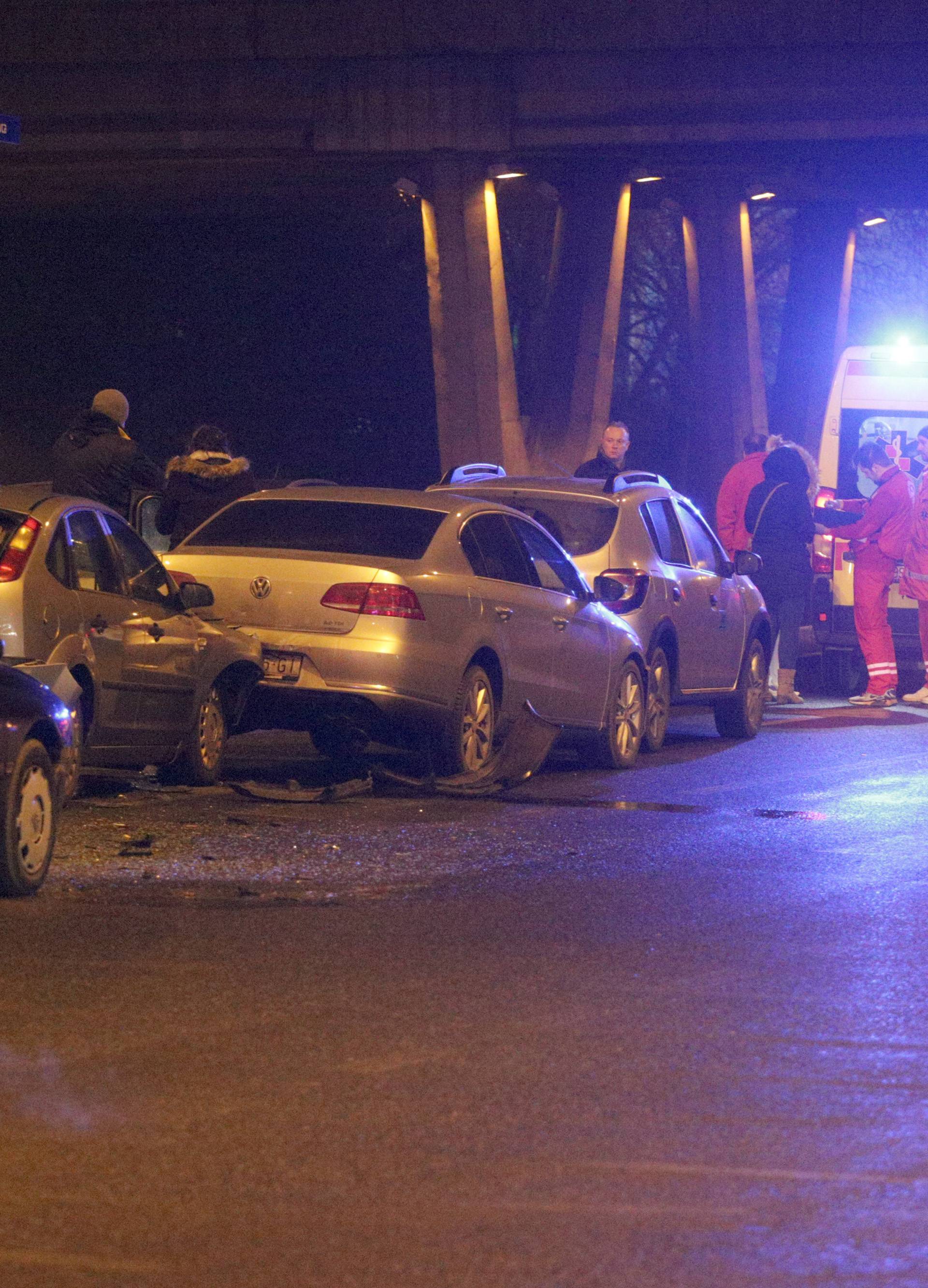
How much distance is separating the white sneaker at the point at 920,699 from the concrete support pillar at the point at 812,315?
23532 millimetres

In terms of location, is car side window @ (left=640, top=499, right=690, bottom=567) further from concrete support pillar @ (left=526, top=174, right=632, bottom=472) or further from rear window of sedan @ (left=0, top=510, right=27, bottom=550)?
concrete support pillar @ (left=526, top=174, right=632, bottom=472)

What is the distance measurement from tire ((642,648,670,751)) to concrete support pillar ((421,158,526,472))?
17.7 meters

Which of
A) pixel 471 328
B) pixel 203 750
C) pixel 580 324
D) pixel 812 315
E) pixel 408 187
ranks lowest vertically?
pixel 203 750

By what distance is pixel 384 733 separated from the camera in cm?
1114

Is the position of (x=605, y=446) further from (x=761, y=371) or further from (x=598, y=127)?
(x=761, y=371)

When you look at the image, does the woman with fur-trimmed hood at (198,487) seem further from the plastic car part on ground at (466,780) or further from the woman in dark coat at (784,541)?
the woman in dark coat at (784,541)

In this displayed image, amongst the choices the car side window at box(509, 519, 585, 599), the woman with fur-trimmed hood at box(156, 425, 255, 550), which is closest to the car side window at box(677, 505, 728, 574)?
the car side window at box(509, 519, 585, 599)

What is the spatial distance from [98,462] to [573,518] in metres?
3.05

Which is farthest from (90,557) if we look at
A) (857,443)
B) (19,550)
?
(857,443)

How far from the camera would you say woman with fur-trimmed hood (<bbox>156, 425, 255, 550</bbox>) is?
14.6 metres

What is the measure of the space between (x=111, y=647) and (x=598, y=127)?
2137 cm

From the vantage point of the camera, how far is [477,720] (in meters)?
11.5

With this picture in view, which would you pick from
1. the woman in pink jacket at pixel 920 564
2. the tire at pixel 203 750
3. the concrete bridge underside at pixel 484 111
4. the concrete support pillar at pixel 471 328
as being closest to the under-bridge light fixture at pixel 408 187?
the concrete bridge underside at pixel 484 111

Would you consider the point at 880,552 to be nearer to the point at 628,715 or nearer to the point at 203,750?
the point at 628,715
